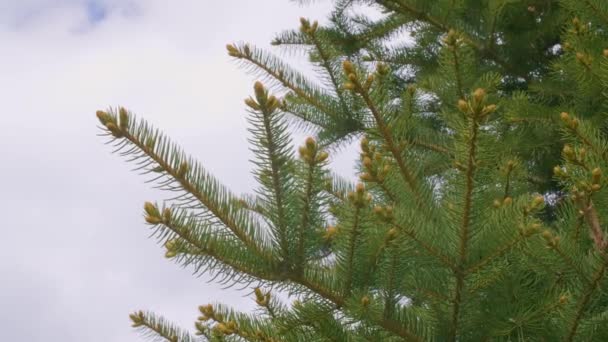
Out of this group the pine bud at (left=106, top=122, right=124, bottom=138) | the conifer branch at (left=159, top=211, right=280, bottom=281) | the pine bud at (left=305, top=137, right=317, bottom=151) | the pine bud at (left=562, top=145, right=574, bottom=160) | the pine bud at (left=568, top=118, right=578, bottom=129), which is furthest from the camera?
the pine bud at (left=568, top=118, right=578, bottom=129)

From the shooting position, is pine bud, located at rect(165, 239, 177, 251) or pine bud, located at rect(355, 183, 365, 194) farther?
pine bud, located at rect(165, 239, 177, 251)

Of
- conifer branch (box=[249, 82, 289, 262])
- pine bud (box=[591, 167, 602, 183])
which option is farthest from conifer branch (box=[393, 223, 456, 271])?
pine bud (box=[591, 167, 602, 183])

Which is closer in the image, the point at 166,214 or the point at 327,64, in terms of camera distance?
the point at 166,214

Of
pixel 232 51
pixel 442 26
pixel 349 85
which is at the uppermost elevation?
pixel 442 26

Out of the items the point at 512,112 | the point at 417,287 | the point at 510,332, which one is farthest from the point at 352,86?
the point at 512,112

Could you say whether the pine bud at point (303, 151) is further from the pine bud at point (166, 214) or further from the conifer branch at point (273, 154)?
the pine bud at point (166, 214)

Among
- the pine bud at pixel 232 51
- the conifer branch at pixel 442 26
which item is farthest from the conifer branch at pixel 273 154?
the conifer branch at pixel 442 26

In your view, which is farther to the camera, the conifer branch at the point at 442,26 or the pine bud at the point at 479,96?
the conifer branch at the point at 442,26

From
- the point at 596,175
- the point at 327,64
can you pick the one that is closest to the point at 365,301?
the point at 596,175

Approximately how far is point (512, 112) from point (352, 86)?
74.2 inches

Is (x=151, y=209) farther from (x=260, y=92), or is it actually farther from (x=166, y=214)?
(x=260, y=92)

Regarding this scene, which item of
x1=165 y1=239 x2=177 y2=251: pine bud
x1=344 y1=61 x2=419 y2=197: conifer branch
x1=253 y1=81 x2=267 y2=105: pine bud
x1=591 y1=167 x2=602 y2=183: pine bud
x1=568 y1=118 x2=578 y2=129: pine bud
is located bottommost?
x1=165 y1=239 x2=177 y2=251: pine bud

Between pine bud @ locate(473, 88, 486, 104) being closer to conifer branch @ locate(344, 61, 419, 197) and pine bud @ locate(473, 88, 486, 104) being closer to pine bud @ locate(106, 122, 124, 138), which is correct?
conifer branch @ locate(344, 61, 419, 197)

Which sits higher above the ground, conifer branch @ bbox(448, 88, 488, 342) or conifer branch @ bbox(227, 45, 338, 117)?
conifer branch @ bbox(227, 45, 338, 117)
